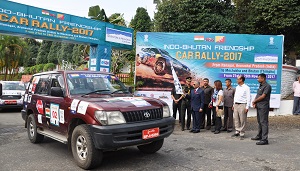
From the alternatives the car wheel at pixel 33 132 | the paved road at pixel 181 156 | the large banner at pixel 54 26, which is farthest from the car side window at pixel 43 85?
the large banner at pixel 54 26

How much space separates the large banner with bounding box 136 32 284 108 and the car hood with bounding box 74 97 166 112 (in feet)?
20.0

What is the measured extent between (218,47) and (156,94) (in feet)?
10.5

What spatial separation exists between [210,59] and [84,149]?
25.1 feet

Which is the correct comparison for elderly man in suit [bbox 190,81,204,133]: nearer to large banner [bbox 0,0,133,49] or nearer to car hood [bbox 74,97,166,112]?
car hood [bbox 74,97,166,112]

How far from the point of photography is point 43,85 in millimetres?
6375

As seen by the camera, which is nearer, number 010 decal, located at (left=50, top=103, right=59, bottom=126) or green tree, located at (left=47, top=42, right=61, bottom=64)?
number 010 decal, located at (left=50, top=103, right=59, bottom=126)

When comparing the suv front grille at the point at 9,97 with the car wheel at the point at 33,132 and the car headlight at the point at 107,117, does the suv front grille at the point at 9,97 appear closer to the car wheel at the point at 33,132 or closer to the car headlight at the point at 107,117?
the car wheel at the point at 33,132

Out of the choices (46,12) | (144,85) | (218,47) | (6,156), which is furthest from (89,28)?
(6,156)

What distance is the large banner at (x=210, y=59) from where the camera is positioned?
36.0 ft

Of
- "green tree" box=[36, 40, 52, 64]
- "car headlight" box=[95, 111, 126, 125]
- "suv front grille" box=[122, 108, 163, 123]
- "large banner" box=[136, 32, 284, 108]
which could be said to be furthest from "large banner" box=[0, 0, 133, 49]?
"green tree" box=[36, 40, 52, 64]

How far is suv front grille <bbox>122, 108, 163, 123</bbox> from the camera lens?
4.57m

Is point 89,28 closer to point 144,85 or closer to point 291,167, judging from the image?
point 144,85

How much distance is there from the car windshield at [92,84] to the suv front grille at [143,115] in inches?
42.0

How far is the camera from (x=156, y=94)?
36.8 ft
